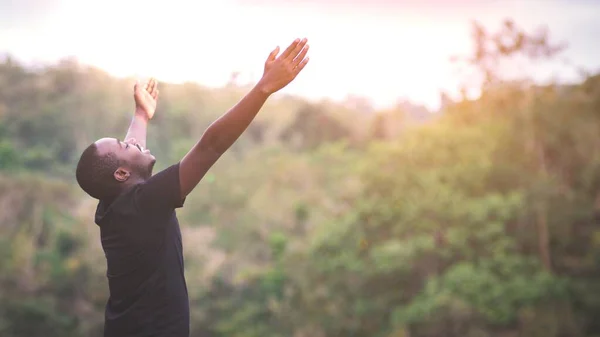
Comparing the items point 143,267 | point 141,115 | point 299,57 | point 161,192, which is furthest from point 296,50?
point 141,115

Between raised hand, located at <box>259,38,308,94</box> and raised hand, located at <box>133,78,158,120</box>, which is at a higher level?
raised hand, located at <box>133,78,158,120</box>

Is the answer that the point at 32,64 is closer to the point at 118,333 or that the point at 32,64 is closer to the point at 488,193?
the point at 488,193

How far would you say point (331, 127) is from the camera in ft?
90.6

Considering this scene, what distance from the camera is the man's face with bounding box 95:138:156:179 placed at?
69.7 inches

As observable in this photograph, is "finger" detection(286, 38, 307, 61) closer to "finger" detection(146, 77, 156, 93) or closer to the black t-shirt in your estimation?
the black t-shirt

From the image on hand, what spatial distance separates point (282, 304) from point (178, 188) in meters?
16.6

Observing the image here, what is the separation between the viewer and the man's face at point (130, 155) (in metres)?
1.77

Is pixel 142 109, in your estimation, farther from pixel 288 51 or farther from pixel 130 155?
pixel 288 51

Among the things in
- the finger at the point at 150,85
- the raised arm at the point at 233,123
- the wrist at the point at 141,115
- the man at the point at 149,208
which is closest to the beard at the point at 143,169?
the man at the point at 149,208

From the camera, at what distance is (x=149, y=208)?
67.6 inches

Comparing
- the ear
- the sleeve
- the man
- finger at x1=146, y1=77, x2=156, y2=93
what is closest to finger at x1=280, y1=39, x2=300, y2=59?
the man

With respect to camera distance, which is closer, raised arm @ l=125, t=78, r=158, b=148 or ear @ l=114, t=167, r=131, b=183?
ear @ l=114, t=167, r=131, b=183

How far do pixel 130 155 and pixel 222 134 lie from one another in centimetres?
28

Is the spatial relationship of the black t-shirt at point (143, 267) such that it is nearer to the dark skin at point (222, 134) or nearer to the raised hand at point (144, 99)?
the dark skin at point (222, 134)
